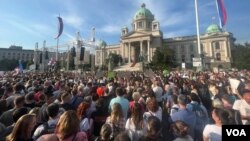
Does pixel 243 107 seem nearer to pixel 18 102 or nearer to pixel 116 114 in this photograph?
pixel 116 114

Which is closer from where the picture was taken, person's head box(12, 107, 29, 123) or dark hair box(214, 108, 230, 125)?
dark hair box(214, 108, 230, 125)

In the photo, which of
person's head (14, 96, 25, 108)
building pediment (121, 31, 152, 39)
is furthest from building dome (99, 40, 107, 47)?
person's head (14, 96, 25, 108)

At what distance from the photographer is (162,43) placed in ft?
264

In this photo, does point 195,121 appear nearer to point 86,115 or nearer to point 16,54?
point 86,115

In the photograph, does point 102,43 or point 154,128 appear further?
point 102,43

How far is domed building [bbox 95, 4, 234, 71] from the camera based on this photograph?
70.3 m

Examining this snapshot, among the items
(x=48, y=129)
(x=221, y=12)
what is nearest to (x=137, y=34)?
(x=221, y=12)

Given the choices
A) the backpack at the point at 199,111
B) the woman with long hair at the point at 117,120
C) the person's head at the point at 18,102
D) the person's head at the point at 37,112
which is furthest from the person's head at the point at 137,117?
the person's head at the point at 18,102

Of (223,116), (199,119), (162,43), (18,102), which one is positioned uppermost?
(162,43)

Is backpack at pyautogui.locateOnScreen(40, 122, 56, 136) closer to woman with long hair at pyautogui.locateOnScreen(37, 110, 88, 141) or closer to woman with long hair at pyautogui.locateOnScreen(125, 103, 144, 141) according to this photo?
woman with long hair at pyautogui.locateOnScreen(37, 110, 88, 141)

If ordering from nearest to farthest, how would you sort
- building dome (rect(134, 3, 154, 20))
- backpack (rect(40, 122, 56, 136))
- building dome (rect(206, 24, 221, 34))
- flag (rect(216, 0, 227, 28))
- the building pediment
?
backpack (rect(40, 122, 56, 136)), flag (rect(216, 0, 227, 28)), the building pediment, building dome (rect(206, 24, 221, 34)), building dome (rect(134, 3, 154, 20))

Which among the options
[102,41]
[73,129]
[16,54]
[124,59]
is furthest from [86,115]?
[16,54]

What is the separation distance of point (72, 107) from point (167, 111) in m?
2.90

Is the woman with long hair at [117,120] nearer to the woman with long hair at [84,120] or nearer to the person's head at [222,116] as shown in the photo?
the woman with long hair at [84,120]
